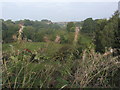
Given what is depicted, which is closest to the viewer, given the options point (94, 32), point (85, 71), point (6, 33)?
point (85, 71)

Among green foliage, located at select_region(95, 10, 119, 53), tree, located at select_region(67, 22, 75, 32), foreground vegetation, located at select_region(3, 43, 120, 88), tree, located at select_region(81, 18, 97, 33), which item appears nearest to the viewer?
foreground vegetation, located at select_region(3, 43, 120, 88)

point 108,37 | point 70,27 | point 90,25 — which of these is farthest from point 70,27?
point 90,25

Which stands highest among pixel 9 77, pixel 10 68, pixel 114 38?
pixel 114 38

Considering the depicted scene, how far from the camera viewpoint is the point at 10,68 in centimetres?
217

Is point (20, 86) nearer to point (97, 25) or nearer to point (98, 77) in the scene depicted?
point (98, 77)

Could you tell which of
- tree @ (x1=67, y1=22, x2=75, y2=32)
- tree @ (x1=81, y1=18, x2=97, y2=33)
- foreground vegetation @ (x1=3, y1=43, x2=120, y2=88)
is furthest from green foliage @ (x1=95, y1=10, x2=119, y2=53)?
foreground vegetation @ (x1=3, y1=43, x2=120, y2=88)

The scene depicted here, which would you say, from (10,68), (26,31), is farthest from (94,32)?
(10,68)

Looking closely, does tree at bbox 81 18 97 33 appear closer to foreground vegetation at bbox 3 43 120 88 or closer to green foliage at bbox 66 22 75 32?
green foliage at bbox 66 22 75 32

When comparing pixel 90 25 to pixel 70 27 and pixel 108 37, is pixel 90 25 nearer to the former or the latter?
pixel 108 37

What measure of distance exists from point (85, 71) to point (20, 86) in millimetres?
832

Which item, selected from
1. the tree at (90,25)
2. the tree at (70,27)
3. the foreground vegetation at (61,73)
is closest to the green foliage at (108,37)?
the tree at (90,25)

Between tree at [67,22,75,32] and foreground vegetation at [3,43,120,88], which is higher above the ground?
tree at [67,22,75,32]

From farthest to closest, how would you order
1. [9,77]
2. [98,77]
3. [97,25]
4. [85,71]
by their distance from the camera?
[97,25] < [98,77] < [9,77] < [85,71]

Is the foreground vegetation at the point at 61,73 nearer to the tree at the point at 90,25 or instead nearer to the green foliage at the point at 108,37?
the green foliage at the point at 108,37
